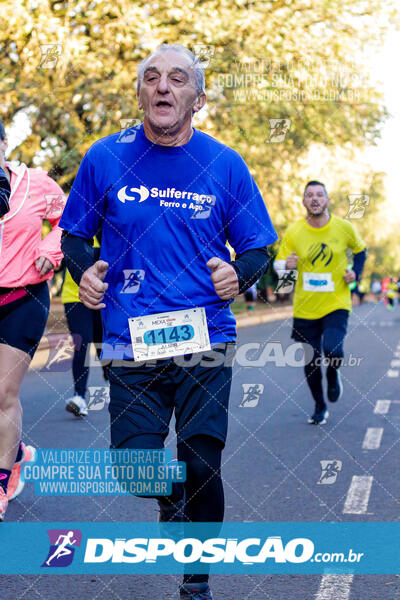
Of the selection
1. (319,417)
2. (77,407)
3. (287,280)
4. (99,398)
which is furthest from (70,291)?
(319,417)

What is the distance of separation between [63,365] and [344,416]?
5496 millimetres

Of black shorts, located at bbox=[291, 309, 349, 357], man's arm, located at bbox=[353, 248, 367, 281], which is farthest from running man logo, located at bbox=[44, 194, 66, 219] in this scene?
man's arm, located at bbox=[353, 248, 367, 281]

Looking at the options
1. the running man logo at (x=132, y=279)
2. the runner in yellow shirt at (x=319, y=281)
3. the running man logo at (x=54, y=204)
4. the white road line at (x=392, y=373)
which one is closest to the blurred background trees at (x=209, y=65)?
the white road line at (x=392, y=373)

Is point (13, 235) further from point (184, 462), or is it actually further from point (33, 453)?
point (184, 462)

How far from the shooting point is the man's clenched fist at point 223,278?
3410 mm

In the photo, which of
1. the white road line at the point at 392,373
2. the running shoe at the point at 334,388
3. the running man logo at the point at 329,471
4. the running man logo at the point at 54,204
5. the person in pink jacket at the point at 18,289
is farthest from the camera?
the white road line at the point at 392,373

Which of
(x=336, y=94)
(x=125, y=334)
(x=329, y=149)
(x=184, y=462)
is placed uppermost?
(x=125, y=334)

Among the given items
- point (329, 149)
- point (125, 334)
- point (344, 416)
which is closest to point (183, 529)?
point (125, 334)

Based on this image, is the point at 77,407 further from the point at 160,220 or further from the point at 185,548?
the point at 160,220

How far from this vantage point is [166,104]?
141 inches

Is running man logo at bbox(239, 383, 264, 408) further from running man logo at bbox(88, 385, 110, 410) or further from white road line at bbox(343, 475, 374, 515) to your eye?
white road line at bbox(343, 475, 374, 515)

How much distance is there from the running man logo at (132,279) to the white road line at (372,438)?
12.3ft

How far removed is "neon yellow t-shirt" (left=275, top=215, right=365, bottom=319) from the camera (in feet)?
26.1

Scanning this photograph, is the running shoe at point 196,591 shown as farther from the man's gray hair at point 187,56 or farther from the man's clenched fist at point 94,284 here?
the man's gray hair at point 187,56
